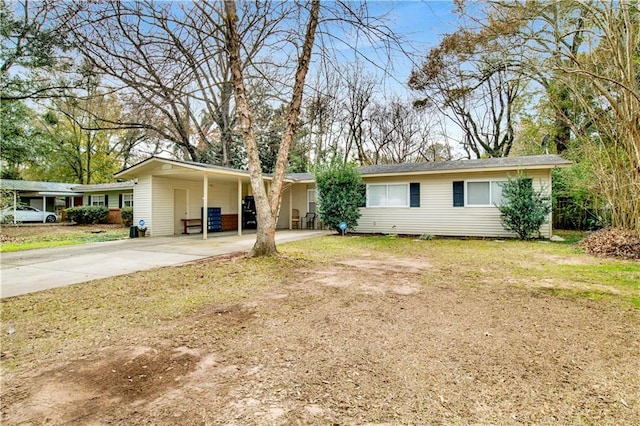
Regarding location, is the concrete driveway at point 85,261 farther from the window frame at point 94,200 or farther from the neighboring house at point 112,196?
the window frame at point 94,200

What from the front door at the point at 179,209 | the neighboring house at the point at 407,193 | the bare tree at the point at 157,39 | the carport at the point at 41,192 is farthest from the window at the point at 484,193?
the carport at the point at 41,192

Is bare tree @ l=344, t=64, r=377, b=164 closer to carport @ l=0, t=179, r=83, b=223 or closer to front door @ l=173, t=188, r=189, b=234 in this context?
front door @ l=173, t=188, r=189, b=234

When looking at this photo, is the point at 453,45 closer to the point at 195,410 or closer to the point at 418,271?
the point at 418,271

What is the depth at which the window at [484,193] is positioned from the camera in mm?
11492

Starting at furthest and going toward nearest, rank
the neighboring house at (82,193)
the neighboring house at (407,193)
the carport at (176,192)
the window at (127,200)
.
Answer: the neighboring house at (82,193) < the window at (127,200) < the carport at (176,192) < the neighboring house at (407,193)

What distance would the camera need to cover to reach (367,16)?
651cm

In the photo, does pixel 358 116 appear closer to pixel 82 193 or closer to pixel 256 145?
pixel 256 145

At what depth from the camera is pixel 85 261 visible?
7.16m

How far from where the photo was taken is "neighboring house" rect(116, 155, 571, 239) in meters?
11.4

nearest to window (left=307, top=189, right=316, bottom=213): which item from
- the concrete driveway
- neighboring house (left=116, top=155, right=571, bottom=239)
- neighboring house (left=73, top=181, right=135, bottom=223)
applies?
neighboring house (left=116, top=155, right=571, bottom=239)

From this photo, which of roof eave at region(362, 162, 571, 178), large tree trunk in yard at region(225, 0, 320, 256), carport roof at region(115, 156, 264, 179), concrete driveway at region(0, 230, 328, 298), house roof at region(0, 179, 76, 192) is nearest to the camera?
concrete driveway at region(0, 230, 328, 298)

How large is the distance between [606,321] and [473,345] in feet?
5.72

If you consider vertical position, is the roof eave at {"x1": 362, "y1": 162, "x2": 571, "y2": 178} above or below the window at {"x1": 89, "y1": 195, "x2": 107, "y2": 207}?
above

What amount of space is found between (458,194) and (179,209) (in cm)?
1128
